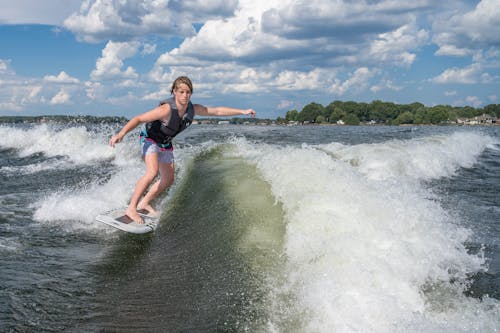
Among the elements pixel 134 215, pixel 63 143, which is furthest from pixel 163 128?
pixel 63 143

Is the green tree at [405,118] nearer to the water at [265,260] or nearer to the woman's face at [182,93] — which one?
the water at [265,260]

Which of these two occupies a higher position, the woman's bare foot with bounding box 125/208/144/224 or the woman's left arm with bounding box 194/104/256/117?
the woman's left arm with bounding box 194/104/256/117

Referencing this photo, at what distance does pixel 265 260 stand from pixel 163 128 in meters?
2.85

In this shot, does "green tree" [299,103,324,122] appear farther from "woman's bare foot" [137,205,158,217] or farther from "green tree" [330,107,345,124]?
"woman's bare foot" [137,205,158,217]

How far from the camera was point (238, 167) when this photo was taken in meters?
11.1

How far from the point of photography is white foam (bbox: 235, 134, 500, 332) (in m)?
3.42

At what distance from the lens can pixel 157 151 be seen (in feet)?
22.5

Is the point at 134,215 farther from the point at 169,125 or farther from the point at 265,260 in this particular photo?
the point at 265,260

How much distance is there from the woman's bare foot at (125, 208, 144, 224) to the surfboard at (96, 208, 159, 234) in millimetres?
49

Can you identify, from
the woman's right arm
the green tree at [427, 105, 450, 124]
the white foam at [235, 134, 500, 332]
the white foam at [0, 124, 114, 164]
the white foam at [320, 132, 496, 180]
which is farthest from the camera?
the green tree at [427, 105, 450, 124]

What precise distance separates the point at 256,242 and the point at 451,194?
6521mm

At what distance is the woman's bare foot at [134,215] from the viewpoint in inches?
269

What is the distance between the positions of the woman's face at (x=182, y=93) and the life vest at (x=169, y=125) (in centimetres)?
14

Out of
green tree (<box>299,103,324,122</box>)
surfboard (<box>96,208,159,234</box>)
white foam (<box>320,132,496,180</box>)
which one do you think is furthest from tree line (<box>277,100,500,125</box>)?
surfboard (<box>96,208,159,234</box>)
